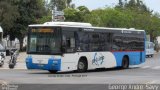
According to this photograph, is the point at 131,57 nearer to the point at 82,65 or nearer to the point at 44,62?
the point at 82,65

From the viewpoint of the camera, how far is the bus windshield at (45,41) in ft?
93.4

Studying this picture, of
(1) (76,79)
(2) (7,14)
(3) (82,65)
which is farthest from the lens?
(2) (7,14)

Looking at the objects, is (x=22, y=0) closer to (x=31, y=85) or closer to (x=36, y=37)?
(x=36, y=37)

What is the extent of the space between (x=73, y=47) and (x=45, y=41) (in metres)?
1.72

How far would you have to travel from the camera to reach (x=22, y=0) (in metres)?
77.8

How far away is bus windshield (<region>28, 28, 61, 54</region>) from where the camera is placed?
93.4ft

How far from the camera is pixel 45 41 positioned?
2878cm

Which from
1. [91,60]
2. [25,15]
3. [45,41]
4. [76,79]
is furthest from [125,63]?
[25,15]

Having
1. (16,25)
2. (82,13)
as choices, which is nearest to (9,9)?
(16,25)

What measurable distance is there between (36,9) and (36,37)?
49.8 m

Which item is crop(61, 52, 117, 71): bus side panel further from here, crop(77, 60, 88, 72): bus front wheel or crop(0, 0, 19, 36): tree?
crop(0, 0, 19, 36): tree

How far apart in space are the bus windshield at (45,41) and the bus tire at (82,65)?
2.32 meters

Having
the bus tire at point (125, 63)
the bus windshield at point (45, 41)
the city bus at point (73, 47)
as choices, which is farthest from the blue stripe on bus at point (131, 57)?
the bus windshield at point (45, 41)

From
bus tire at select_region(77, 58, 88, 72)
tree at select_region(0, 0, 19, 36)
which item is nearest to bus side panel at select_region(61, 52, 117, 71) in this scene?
bus tire at select_region(77, 58, 88, 72)
